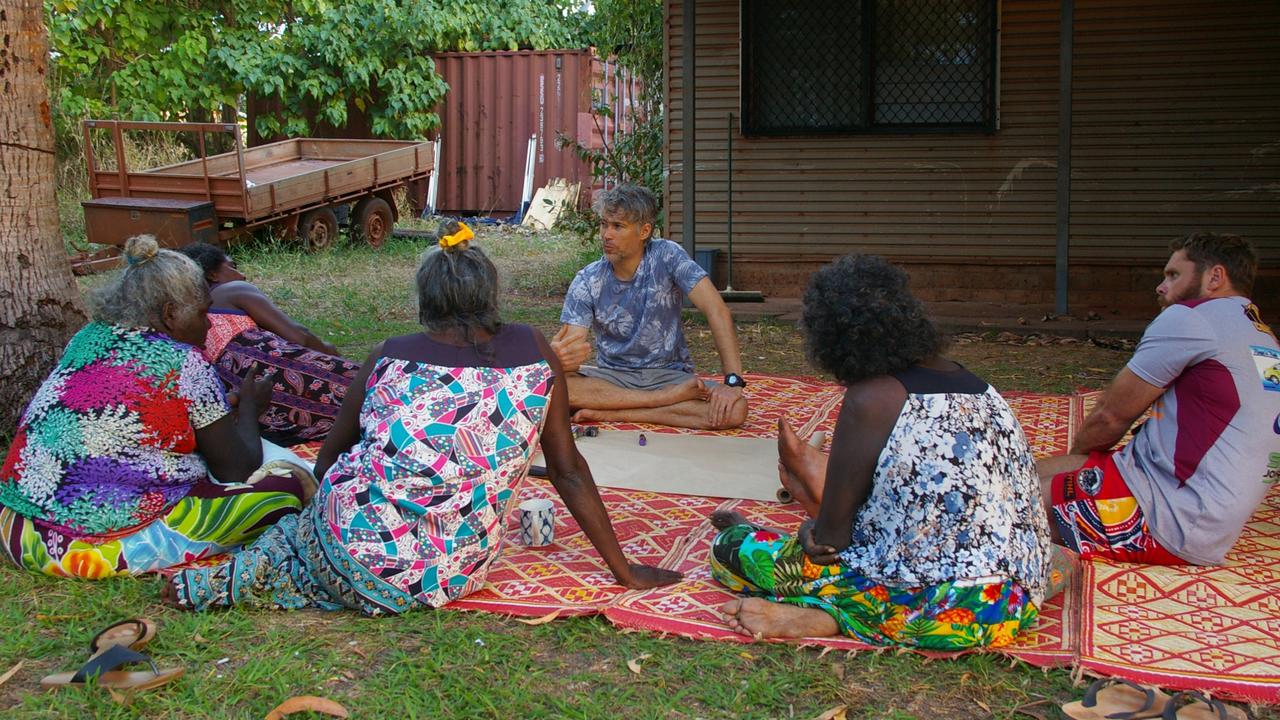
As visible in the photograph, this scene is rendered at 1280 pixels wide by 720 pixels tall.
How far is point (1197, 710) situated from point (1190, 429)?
1.13 meters

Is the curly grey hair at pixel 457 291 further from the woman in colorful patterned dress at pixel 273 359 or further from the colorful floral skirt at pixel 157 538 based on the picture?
the woman in colorful patterned dress at pixel 273 359

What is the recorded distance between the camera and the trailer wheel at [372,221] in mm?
12992

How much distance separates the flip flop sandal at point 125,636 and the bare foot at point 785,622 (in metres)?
1.62

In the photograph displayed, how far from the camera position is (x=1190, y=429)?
3.53m

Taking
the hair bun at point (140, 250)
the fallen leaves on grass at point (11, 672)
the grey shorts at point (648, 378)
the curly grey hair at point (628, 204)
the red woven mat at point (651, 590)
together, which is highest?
the curly grey hair at point (628, 204)

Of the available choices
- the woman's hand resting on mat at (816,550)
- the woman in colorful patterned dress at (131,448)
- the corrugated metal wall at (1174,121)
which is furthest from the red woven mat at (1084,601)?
the corrugated metal wall at (1174,121)

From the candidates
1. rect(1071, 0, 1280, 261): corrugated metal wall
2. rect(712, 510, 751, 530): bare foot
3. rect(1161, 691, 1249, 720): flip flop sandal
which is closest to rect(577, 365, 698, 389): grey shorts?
rect(712, 510, 751, 530): bare foot

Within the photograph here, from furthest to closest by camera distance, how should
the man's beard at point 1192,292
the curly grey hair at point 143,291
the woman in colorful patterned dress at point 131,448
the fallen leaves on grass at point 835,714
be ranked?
the man's beard at point 1192,292 < the curly grey hair at point 143,291 < the woman in colorful patterned dress at point 131,448 < the fallen leaves on grass at point 835,714

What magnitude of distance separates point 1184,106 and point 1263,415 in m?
5.76

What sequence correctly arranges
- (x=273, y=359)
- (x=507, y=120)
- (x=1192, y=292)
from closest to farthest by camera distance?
(x=1192, y=292) < (x=273, y=359) < (x=507, y=120)

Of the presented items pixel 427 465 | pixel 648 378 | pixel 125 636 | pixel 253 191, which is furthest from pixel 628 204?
pixel 253 191

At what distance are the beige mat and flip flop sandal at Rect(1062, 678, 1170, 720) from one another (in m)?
1.89

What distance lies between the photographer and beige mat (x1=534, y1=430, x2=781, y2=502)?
468cm

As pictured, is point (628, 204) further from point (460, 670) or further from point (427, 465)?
point (460, 670)
